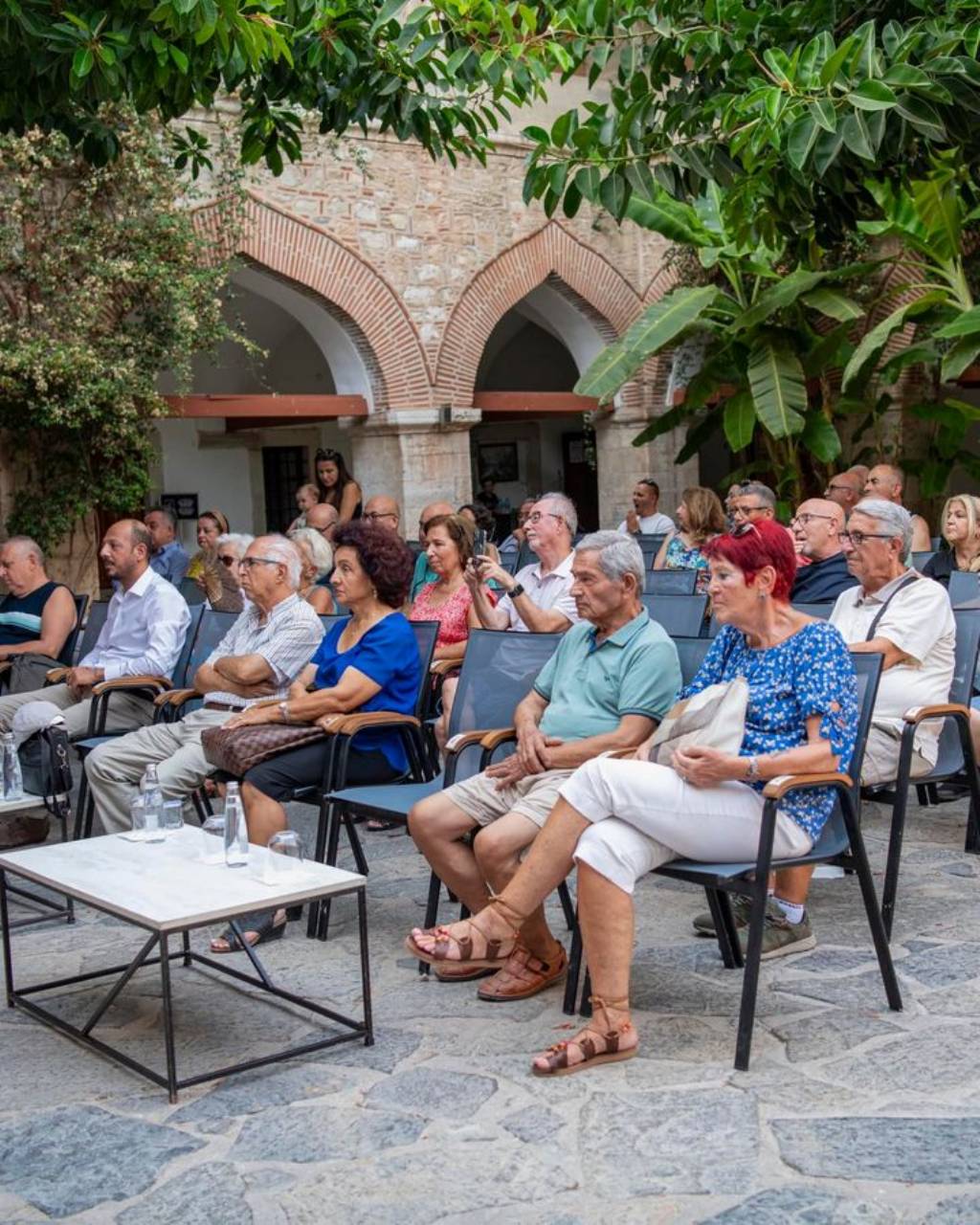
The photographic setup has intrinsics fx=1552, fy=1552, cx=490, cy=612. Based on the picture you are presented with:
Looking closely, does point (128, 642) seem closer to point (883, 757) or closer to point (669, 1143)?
point (883, 757)

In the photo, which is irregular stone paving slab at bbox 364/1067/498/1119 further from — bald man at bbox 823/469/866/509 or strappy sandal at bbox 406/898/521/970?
bald man at bbox 823/469/866/509

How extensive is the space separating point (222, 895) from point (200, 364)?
601 inches

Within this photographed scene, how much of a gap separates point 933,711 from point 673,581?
2976 millimetres

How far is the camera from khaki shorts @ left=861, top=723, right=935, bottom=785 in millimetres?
5188

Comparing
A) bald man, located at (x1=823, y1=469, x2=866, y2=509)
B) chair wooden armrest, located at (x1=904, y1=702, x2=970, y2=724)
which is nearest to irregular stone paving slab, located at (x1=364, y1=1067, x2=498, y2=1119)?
chair wooden armrest, located at (x1=904, y1=702, x2=970, y2=724)

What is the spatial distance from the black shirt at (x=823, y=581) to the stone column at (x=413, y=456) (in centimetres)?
995

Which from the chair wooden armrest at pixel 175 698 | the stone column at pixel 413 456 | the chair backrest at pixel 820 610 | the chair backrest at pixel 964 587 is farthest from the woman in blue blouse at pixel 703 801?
the stone column at pixel 413 456

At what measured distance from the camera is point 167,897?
4074 mm

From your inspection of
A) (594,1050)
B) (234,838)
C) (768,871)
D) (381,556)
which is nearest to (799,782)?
(768,871)

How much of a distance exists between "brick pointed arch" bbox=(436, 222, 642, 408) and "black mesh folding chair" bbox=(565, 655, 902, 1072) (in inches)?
488

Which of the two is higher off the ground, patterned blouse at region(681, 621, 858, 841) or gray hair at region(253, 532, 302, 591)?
gray hair at region(253, 532, 302, 591)

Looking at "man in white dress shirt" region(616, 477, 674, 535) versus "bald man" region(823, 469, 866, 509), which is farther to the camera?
"man in white dress shirt" region(616, 477, 674, 535)

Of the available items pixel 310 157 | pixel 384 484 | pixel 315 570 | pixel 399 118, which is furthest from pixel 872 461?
pixel 399 118

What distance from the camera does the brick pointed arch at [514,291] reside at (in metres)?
16.7
